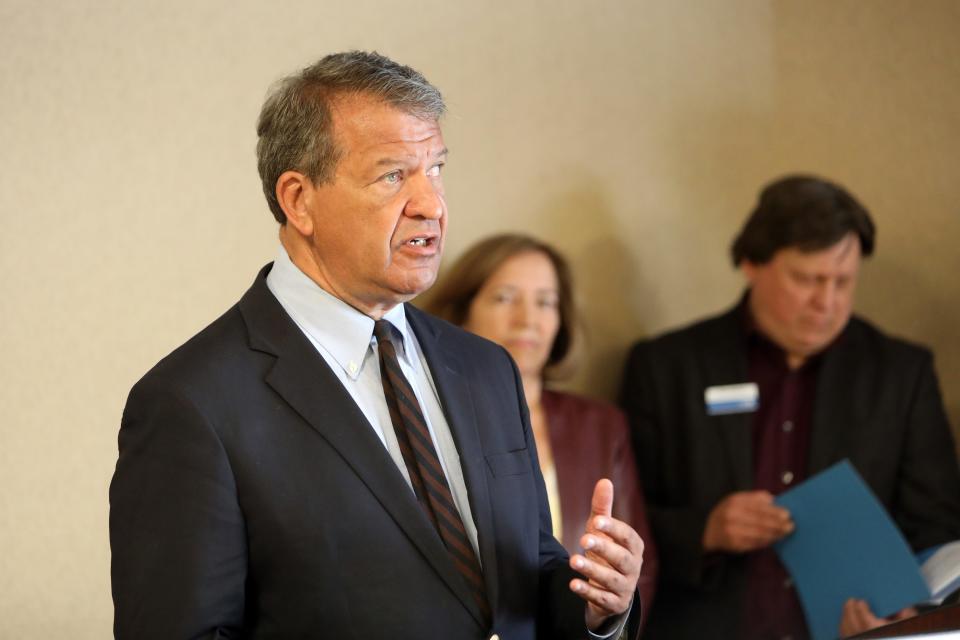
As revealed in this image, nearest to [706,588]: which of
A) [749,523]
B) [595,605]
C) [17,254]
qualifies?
[749,523]

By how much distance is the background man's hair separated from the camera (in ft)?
10.6

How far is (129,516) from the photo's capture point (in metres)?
1.51

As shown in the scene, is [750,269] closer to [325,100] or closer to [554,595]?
[554,595]

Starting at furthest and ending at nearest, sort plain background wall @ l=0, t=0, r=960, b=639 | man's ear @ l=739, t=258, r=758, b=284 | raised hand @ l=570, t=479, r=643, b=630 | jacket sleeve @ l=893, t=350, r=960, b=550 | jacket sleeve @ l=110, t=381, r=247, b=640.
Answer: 1. man's ear @ l=739, t=258, r=758, b=284
2. jacket sleeve @ l=893, t=350, r=960, b=550
3. plain background wall @ l=0, t=0, r=960, b=639
4. raised hand @ l=570, t=479, r=643, b=630
5. jacket sleeve @ l=110, t=381, r=247, b=640

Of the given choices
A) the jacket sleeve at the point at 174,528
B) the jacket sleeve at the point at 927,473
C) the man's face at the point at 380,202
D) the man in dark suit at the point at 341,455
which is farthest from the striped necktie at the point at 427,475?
the jacket sleeve at the point at 927,473

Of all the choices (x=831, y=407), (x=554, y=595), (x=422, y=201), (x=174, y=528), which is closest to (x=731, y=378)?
(x=831, y=407)

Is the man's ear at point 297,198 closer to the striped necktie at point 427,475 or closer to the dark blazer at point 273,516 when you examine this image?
the dark blazer at point 273,516

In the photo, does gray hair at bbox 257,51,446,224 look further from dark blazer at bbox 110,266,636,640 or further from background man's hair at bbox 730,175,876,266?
background man's hair at bbox 730,175,876,266

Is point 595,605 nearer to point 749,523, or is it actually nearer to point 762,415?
point 749,523

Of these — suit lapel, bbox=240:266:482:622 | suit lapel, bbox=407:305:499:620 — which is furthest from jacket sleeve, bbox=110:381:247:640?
suit lapel, bbox=407:305:499:620

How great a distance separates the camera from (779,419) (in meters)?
3.34

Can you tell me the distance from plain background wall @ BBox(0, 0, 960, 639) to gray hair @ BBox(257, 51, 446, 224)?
0.74 metres

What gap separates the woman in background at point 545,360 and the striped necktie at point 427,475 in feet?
4.32

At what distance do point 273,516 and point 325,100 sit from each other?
2.04ft
